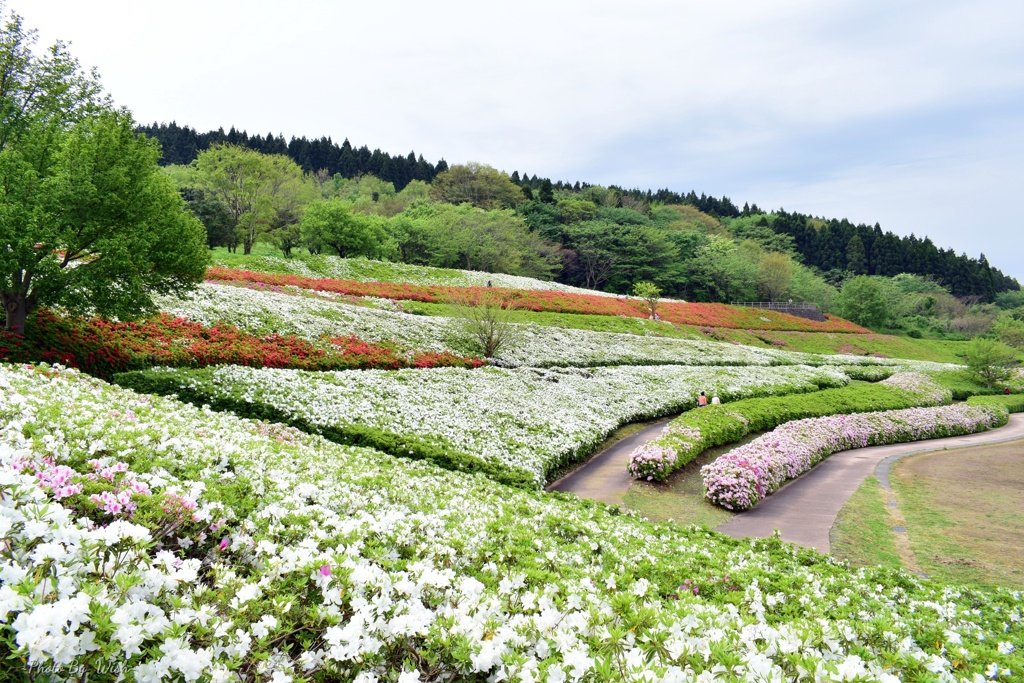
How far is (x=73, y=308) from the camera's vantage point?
14414 mm

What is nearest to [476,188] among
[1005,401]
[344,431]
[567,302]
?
[567,302]

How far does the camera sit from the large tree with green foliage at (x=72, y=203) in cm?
1346

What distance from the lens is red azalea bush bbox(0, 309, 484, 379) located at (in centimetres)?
1475

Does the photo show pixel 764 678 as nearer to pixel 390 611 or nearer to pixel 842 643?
pixel 842 643

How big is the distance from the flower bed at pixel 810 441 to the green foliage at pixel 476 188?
263 ft

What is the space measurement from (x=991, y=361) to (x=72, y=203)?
5651 centimetres

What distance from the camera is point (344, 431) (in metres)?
14.3

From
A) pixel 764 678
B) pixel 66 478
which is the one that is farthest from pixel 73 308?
pixel 764 678

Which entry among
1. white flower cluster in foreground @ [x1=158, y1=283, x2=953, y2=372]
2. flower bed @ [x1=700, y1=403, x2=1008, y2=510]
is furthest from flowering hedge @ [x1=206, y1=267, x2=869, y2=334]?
flower bed @ [x1=700, y1=403, x2=1008, y2=510]

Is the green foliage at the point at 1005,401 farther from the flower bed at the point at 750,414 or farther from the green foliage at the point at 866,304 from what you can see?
Result: the green foliage at the point at 866,304

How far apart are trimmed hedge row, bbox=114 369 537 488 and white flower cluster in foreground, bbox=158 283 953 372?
6.35 m

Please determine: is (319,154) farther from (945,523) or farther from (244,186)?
(945,523)

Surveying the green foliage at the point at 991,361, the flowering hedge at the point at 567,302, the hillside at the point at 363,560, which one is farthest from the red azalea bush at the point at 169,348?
the green foliage at the point at 991,361

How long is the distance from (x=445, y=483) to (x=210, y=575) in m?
7.10
